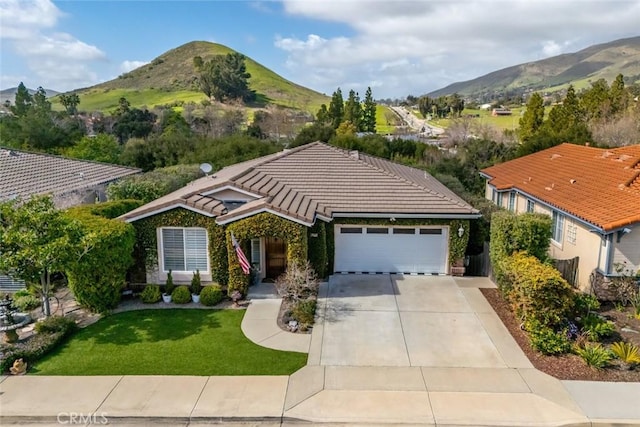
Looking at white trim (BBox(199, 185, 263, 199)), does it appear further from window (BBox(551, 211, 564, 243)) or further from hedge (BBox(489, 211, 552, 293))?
window (BBox(551, 211, 564, 243))

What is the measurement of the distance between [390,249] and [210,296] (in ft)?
22.2

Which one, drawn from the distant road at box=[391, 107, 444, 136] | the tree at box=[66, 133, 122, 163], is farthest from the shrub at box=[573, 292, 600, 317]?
the distant road at box=[391, 107, 444, 136]

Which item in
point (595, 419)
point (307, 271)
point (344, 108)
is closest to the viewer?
point (595, 419)

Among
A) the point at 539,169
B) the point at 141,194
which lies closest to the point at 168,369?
the point at 141,194

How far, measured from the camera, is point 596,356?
10312 millimetres

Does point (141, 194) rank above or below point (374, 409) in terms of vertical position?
above

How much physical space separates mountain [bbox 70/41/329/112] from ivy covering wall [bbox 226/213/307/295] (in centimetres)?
8159

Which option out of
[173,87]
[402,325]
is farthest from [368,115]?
[173,87]

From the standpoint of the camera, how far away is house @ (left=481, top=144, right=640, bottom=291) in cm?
1411

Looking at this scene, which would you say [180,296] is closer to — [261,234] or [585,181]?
[261,234]

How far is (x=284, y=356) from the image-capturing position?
10.8m

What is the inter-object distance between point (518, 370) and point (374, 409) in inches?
149

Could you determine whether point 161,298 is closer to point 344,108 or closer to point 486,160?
point 486,160

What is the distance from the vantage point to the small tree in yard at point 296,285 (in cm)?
1347
